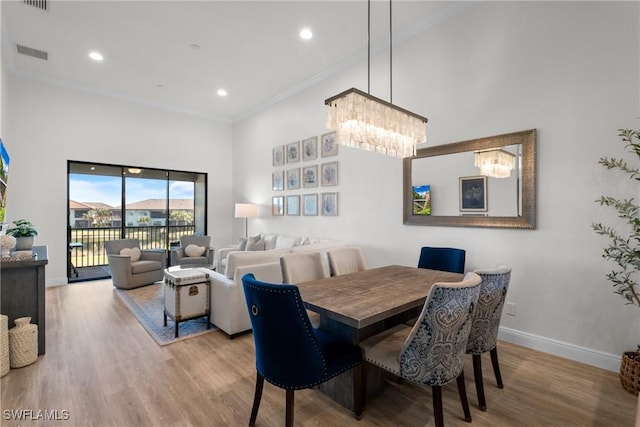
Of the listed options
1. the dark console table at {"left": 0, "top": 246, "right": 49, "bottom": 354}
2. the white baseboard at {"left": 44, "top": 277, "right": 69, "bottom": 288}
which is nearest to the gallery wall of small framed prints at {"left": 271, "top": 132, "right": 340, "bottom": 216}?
the dark console table at {"left": 0, "top": 246, "right": 49, "bottom": 354}

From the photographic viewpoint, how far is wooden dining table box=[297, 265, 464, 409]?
1696 mm

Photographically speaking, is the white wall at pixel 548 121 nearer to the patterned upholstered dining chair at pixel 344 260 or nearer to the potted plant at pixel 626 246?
the potted plant at pixel 626 246

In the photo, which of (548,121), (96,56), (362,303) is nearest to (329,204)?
(548,121)

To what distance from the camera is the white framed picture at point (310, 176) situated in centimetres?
520

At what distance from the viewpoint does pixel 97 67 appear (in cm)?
478

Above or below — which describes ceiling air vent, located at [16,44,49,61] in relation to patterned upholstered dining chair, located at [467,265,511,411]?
above

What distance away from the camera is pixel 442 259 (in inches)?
128

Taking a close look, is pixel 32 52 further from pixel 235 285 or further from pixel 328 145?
pixel 235 285

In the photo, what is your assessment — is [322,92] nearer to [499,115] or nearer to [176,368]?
[499,115]

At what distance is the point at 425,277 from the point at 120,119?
6.43 meters

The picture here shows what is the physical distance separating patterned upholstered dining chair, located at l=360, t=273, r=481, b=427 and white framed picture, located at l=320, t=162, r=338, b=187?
10.9ft

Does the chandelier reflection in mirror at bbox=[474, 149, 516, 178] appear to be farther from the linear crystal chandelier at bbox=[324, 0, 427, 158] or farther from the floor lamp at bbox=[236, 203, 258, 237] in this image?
the floor lamp at bbox=[236, 203, 258, 237]

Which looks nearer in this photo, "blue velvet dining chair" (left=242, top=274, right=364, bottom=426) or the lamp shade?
"blue velvet dining chair" (left=242, top=274, right=364, bottom=426)

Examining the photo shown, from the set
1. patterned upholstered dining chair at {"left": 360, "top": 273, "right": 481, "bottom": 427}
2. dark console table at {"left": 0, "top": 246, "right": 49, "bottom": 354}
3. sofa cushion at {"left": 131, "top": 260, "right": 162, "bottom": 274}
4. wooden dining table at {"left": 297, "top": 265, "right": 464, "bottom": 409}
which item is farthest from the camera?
sofa cushion at {"left": 131, "top": 260, "right": 162, "bottom": 274}
